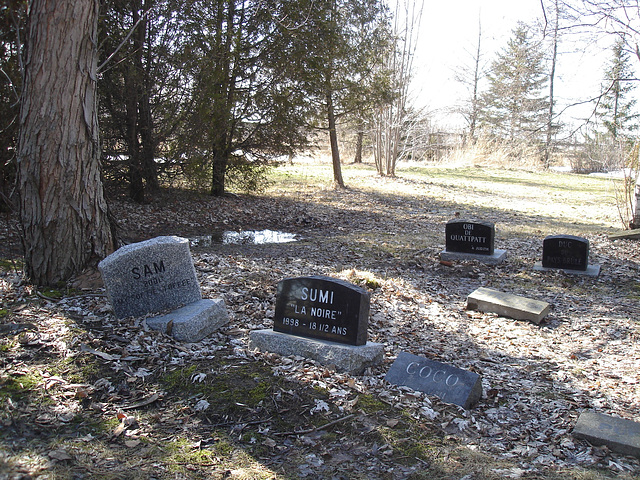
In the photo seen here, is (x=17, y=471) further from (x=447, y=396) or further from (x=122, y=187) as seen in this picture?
(x=122, y=187)

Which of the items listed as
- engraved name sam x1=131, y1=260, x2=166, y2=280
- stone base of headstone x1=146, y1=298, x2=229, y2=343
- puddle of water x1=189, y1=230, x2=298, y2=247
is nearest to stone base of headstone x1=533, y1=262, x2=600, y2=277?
puddle of water x1=189, y1=230, x2=298, y2=247

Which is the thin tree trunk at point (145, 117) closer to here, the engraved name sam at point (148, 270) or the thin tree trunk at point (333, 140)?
the thin tree trunk at point (333, 140)

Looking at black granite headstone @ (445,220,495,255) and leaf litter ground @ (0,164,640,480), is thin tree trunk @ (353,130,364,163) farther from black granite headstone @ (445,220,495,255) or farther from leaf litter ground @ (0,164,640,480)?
leaf litter ground @ (0,164,640,480)

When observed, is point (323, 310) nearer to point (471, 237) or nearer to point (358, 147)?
point (471, 237)

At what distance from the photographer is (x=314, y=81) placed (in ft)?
46.5

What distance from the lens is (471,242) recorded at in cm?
960

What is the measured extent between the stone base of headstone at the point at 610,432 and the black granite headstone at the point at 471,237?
226 inches

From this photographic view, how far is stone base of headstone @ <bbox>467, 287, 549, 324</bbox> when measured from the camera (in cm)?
659

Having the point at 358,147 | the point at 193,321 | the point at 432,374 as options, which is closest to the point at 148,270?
the point at 193,321

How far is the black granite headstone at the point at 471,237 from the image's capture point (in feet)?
31.1

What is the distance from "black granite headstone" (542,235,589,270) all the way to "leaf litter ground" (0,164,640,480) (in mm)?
385

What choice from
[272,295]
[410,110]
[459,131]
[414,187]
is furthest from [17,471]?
[459,131]

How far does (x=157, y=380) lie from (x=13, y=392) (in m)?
0.99

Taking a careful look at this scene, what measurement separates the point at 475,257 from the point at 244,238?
4840mm
